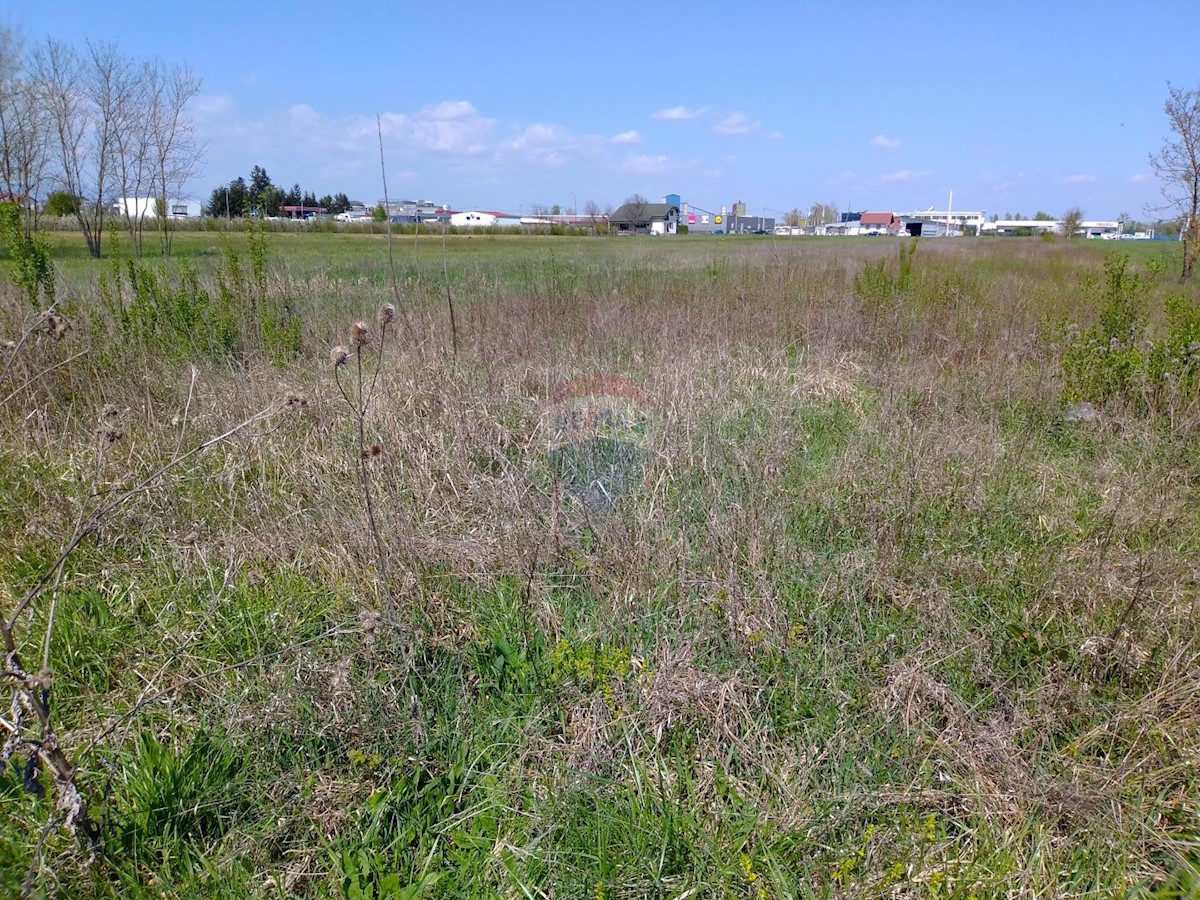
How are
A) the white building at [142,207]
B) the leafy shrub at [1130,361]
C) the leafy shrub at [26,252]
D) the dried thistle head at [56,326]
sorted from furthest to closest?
the white building at [142,207] → the leafy shrub at [26,252] → the leafy shrub at [1130,361] → the dried thistle head at [56,326]

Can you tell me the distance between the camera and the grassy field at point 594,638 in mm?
1833

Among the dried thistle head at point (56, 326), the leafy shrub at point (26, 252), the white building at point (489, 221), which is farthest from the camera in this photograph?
the white building at point (489, 221)

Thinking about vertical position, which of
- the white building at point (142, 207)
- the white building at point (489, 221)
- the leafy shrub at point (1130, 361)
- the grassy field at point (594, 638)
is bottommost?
the grassy field at point (594, 638)

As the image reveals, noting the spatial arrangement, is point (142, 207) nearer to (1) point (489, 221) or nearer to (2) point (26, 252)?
(2) point (26, 252)

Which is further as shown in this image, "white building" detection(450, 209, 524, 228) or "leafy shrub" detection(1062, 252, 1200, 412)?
"white building" detection(450, 209, 524, 228)

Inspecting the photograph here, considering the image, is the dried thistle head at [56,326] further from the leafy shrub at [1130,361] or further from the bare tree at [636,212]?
the bare tree at [636,212]

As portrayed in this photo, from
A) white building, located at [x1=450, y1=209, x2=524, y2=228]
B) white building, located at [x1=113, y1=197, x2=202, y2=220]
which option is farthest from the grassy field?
white building, located at [x1=450, y1=209, x2=524, y2=228]

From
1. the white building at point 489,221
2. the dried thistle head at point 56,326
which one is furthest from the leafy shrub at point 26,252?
the white building at point 489,221

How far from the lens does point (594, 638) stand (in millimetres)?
2547

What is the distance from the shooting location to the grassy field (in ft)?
6.01

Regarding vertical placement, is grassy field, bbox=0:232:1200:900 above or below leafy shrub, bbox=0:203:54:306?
below

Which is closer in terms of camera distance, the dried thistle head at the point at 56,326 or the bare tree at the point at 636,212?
the dried thistle head at the point at 56,326

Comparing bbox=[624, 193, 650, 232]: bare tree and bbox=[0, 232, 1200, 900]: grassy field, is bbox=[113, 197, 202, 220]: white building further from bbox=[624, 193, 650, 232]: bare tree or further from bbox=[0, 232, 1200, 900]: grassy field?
bbox=[624, 193, 650, 232]: bare tree

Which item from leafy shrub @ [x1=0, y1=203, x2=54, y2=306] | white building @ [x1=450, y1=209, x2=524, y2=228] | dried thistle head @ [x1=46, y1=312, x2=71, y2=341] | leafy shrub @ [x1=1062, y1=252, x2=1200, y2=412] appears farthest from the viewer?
white building @ [x1=450, y1=209, x2=524, y2=228]
